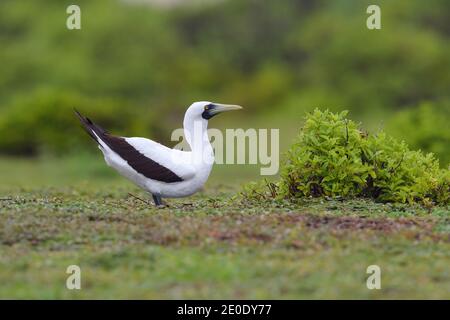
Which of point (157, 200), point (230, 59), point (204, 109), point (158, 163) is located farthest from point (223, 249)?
point (230, 59)

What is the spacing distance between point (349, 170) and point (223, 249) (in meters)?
2.93

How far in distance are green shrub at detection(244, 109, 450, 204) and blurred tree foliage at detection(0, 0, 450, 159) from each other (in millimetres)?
19810

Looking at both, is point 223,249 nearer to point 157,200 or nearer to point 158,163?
point 158,163

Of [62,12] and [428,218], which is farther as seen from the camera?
[62,12]

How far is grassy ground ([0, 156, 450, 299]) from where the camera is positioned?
764cm

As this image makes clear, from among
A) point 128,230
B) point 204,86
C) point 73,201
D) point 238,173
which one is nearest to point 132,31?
point 204,86

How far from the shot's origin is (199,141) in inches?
432

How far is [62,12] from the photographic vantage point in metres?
38.5

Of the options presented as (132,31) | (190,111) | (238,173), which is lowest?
(238,173)

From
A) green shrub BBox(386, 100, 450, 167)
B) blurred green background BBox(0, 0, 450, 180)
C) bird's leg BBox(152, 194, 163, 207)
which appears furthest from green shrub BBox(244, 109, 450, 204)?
blurred green background BBox(0, 0, 450, 180)

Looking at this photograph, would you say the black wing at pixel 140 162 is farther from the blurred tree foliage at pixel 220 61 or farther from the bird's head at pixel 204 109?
the blurred tree foliage at pixel 220 61

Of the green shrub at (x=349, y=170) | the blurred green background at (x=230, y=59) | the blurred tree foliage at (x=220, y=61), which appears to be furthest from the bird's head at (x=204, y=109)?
the blurred tree foliage at (x=220, y=61)
